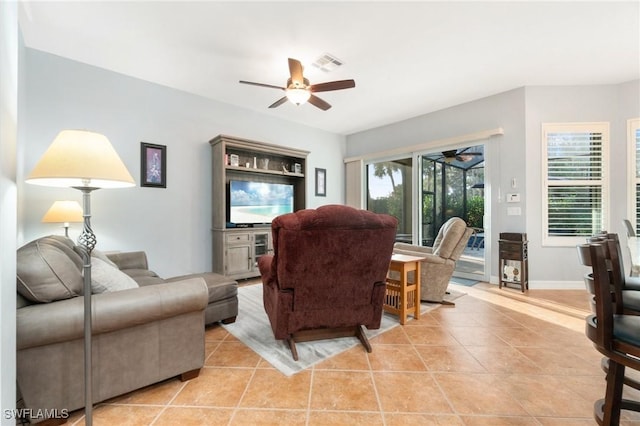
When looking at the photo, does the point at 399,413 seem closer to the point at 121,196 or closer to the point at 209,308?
the point at 209,308

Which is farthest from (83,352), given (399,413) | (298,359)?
(399,413)

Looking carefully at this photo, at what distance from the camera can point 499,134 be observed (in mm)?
3922

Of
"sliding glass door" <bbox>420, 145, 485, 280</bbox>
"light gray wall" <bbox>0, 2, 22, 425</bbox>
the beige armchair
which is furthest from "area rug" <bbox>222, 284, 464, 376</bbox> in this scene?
"sliding glass door" <bbox>420, 145, 485, 280</bbox>

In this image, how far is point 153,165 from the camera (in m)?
3.57

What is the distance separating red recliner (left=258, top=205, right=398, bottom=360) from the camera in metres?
1.65

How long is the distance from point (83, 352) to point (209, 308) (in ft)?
3.34

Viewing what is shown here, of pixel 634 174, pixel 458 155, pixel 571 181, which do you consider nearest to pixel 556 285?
pixel 571 181

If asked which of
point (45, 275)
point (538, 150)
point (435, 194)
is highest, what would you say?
point (538, 150)

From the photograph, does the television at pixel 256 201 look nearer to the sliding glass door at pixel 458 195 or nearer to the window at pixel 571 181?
→ the sliding glass door at pixel 458 195

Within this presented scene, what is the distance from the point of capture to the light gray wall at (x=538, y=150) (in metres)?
3.59

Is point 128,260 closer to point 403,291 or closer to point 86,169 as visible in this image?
point 86,169

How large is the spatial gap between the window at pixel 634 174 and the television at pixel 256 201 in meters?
4.90

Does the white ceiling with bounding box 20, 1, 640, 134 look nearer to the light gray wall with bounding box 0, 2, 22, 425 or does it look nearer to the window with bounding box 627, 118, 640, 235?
the window with bounding box 627, 118, 640, 235

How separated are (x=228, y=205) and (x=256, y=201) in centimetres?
49
